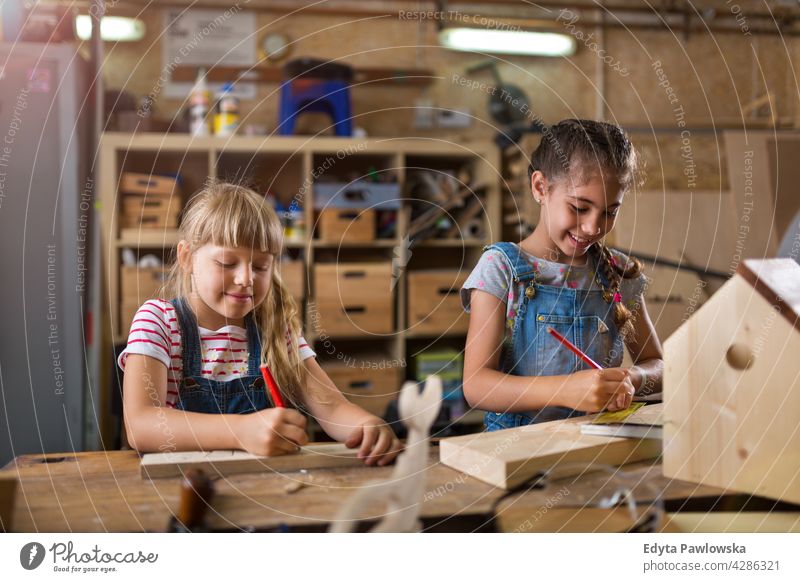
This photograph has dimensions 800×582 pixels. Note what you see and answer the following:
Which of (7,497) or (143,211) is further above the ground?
(143,211)

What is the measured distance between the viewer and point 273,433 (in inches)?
20.3

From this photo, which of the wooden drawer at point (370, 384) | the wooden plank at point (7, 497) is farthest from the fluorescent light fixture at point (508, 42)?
the wooden plank at point (7, 497)

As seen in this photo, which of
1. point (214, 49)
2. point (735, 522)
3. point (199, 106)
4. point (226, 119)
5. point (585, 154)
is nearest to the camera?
point (735, 522)

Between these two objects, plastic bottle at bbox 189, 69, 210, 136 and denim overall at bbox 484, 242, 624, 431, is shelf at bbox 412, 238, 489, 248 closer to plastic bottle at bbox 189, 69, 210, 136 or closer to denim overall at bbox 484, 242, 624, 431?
plastic bottle at bbox 189, 69, 210, 136

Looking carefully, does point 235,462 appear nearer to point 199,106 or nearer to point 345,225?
point 345,225

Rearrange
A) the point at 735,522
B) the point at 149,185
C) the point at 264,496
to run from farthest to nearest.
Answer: the point at 149,185 < the point at 735,522 < the point at 264,496

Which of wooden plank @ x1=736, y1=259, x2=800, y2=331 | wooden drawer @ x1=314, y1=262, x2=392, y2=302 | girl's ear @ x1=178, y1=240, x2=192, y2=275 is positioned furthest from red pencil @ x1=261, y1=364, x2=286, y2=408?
wooden drawer @ x1=314, y1=262, x2=392, y2=302

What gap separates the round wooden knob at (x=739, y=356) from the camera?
520 mm

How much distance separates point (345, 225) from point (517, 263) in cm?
80

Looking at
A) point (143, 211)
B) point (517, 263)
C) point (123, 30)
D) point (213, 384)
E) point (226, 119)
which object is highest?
point (123, 30)

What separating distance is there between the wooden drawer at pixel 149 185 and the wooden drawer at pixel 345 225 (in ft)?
1.02

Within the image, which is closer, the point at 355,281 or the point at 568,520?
the point at 568,520

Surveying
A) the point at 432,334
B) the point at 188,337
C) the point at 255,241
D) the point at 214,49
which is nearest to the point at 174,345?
the point at 188,337
